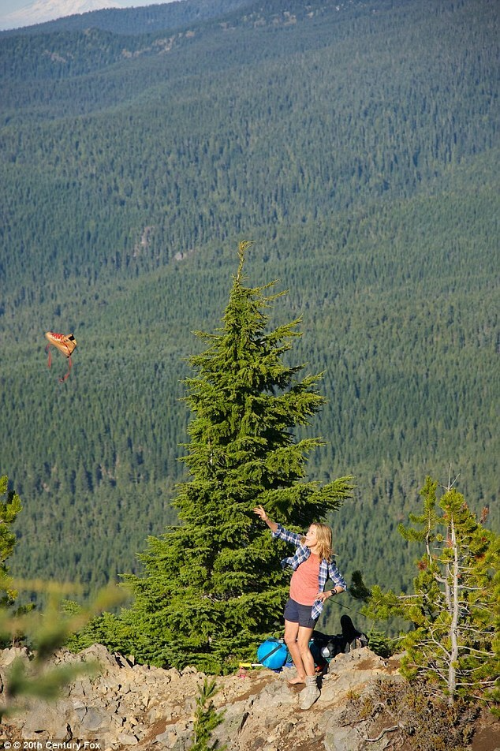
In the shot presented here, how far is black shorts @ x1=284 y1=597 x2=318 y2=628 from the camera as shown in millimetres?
23281

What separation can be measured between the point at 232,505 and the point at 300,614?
4148 mm

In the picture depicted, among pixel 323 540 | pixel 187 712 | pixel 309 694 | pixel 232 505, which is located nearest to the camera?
pixel 309 694

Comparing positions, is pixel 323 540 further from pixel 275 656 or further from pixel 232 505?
pixel 232 505

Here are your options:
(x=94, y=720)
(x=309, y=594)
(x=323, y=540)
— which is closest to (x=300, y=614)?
(x=309, y=594)

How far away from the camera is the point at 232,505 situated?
2712 centimetres

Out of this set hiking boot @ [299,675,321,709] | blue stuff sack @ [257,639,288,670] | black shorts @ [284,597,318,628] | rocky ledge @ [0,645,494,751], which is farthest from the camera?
blue stuff sack @ [257,639,288,670]

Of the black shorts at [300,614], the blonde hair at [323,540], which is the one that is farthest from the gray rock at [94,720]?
the blonde hair at [323,540]

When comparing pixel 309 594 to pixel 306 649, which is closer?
pixel 306 649

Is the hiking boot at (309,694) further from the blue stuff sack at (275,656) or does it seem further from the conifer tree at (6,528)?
the conifer tree at (6,528)

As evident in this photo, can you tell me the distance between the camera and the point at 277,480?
28.2 metres

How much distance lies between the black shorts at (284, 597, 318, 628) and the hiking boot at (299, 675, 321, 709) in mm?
835

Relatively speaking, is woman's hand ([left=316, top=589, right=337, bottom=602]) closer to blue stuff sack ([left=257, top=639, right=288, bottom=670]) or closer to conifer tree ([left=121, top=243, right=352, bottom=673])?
blue stuff sack ([left=257, top=639, right=288, bottom=670])

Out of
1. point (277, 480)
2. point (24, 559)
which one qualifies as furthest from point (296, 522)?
point (24, 559)

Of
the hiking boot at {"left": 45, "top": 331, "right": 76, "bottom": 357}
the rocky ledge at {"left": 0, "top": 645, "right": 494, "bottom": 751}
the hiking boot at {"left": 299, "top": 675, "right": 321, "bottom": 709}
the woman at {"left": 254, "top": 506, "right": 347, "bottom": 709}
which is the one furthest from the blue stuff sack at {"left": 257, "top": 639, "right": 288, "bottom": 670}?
the hiking boot at {"left": 45, "top": 331, "right": 76, "bottom": 357}
